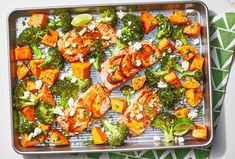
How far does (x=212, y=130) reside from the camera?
4000 millimetres

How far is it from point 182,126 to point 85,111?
31.2 inches

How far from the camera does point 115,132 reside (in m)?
4.06

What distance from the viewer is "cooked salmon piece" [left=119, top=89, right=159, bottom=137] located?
4109mm

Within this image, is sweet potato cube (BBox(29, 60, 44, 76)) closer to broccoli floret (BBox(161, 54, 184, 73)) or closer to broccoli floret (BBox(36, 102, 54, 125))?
broccoli floret (BBox(36, 102, 54, 125))

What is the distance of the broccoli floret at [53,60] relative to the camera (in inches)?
162

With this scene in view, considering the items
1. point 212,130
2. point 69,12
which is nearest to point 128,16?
point 69,12

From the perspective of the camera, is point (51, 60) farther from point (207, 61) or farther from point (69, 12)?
point (207, 61)

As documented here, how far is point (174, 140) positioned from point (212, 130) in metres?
0.32

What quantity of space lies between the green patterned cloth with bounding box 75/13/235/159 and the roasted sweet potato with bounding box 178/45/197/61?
173 millimetres

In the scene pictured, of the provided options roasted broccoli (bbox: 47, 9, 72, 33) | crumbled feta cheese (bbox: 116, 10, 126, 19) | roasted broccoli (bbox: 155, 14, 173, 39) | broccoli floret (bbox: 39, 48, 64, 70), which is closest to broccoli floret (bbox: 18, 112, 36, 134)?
broccoli floret (bbox: 39, 48, 64, 70)

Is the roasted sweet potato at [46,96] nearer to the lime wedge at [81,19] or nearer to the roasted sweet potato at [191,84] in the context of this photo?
the lime wedge at [81,19]

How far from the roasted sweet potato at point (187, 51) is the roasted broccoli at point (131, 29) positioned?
357mm

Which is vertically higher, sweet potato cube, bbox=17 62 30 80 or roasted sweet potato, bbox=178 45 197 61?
roasted sweet potato, bbox=178 45 197 61

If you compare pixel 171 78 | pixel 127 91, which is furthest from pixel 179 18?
pixel 127 91
